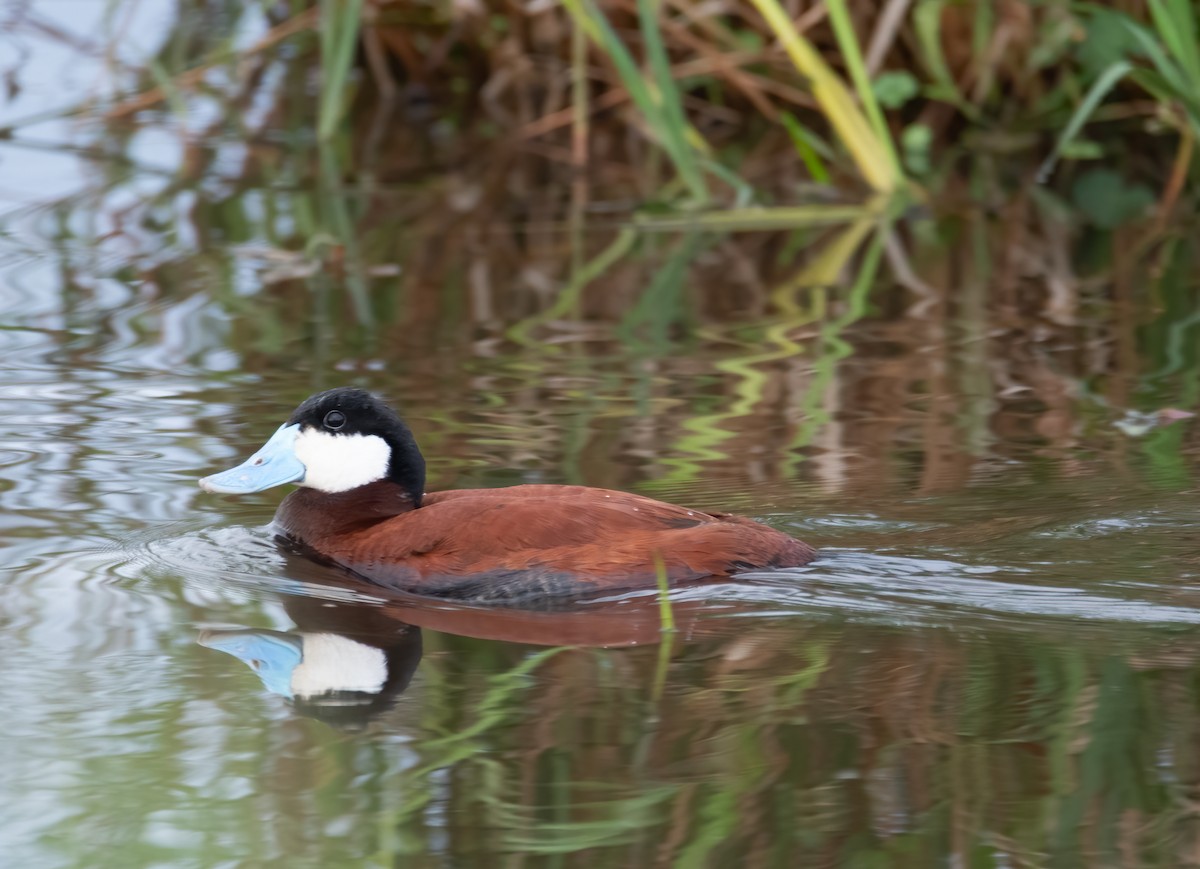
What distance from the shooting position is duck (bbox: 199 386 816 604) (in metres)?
5.21

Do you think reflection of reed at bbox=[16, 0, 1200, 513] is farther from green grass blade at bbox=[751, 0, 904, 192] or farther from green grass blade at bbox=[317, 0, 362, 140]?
green grass blade at bbox=[317, 0, 362, 140]

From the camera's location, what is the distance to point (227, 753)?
4.13 meters

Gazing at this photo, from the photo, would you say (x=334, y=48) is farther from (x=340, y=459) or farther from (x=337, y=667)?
(x=337, y=667)

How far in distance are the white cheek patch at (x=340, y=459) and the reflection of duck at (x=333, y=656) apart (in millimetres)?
498

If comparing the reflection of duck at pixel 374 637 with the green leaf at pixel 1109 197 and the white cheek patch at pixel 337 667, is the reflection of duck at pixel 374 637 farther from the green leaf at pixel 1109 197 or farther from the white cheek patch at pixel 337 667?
the green leaf at pixel 1109 197

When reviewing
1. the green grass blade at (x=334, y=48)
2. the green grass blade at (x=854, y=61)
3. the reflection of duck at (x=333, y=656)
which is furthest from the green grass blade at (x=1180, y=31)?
the reflection of duck at (x=333, y=656)

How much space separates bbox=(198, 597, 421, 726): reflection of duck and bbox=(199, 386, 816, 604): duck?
255 mm

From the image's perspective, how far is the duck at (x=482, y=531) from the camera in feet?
17.1

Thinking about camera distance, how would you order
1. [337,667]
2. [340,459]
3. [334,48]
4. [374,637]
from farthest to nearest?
1. [334,48]
2. [340,459]
3. [374,637]
4. [337,667]

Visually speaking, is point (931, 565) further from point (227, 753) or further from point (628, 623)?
point (227, 753)

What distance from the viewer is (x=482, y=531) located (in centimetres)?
529

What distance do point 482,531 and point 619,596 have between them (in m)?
0.43

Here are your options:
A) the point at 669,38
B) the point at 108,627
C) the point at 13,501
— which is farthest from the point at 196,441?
the point at 669,38

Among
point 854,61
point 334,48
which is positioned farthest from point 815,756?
point 334,48
